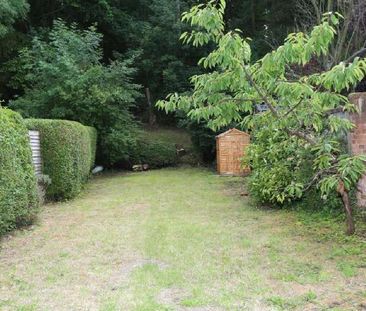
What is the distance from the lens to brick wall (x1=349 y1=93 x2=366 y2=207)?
221 inches

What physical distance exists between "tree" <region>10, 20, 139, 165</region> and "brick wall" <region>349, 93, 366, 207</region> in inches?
361

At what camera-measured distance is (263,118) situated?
5.00 m

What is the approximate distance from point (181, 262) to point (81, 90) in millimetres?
10104

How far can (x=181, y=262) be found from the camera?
427cm

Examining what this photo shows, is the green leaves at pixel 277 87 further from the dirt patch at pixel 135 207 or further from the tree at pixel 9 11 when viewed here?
the tree at pixel 9 11

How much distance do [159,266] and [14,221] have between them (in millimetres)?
2608

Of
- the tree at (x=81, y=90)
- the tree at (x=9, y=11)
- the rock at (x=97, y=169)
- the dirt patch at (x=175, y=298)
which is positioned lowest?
the rock at (x=97, y=169)

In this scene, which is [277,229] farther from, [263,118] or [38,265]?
[38,265]

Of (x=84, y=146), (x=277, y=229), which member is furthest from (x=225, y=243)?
(x=84, y=146)

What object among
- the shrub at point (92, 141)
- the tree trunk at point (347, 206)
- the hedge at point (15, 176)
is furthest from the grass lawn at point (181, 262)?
the shrub at point (92, 141)

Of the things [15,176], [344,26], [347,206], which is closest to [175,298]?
[347,206]

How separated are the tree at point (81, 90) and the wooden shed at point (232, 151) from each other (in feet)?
10.9

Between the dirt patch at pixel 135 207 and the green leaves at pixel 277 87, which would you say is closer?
the green leaves at pixel 277 87

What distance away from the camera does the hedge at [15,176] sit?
530 cm
